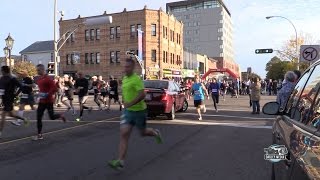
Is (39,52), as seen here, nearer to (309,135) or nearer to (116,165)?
(116,165)

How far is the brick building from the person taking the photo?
203 ft

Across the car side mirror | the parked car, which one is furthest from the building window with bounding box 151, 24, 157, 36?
the parked car

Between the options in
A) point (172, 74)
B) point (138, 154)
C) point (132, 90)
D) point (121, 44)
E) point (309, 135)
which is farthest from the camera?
point (172, 74)

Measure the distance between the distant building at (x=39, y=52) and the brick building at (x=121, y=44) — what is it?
10.3m

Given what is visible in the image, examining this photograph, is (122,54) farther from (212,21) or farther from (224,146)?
(212,21)

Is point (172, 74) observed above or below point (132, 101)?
above

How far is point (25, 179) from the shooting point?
687 cm

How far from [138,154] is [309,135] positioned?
6.45 m

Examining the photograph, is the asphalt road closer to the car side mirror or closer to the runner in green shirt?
the runner in green shirt

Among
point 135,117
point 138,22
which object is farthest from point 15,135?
point 138,22

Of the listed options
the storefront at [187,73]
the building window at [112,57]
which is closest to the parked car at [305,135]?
the building window at [112,57]

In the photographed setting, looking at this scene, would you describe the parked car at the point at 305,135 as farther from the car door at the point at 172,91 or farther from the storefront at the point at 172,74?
the storefront at the point at 172,74

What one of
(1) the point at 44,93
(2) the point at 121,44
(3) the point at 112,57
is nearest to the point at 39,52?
(3) the point at 112,57

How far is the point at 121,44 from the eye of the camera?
63.5 meters
